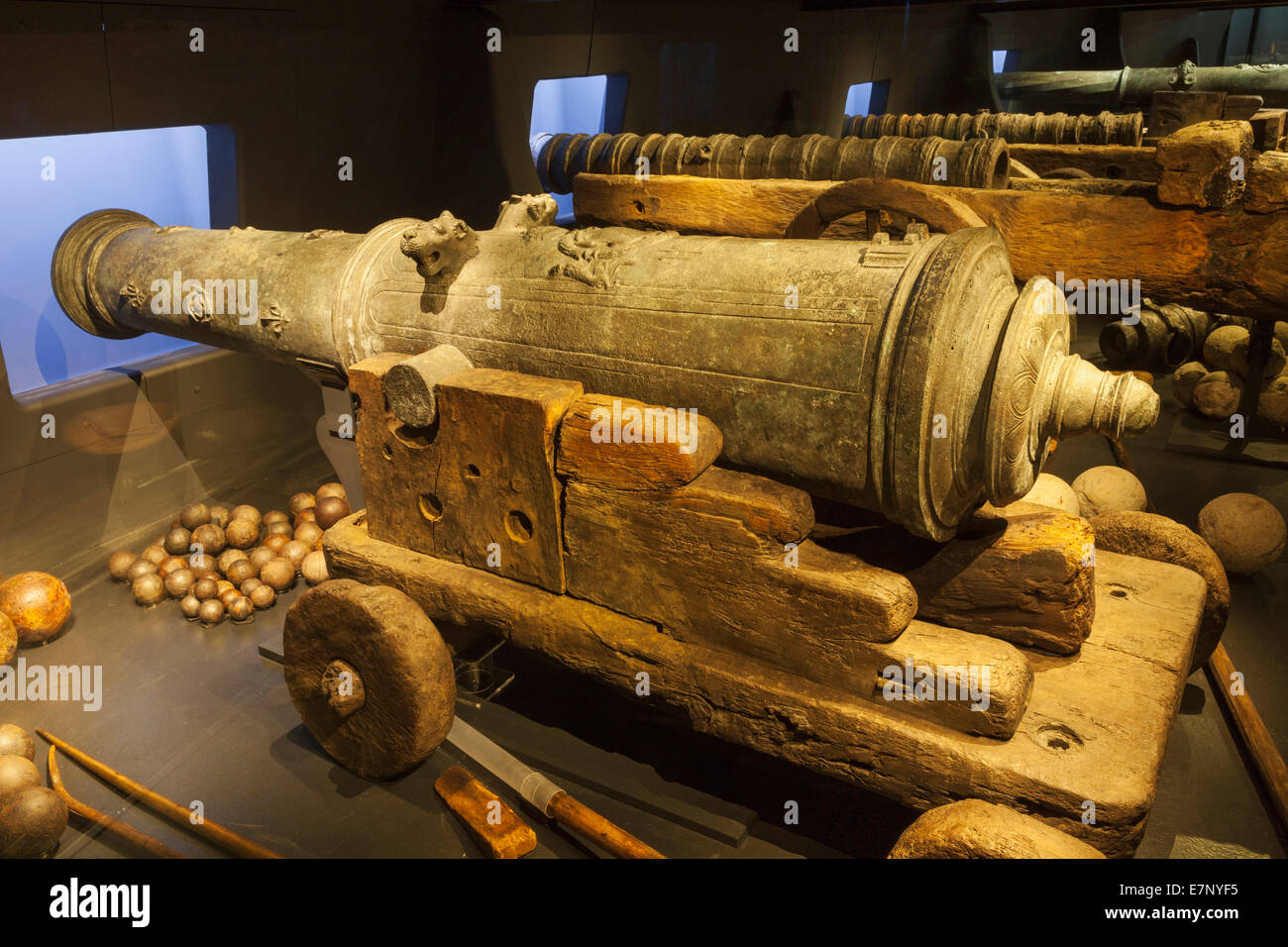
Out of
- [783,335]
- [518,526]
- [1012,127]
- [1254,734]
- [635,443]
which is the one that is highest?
[1012,127]

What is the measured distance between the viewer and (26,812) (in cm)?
291

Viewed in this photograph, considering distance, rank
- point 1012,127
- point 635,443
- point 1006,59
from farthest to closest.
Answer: point 1012,127 → point 1006,59 → point 635,443

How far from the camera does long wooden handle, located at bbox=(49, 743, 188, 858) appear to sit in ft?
9.87

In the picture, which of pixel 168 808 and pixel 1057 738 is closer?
pixel 1057 738

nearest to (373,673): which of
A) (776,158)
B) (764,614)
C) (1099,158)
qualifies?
(764,614)

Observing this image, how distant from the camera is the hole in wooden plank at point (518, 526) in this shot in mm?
3258

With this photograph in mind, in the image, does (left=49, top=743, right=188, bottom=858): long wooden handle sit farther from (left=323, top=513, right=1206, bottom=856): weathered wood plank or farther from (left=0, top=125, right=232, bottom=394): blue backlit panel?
(left=0, top=125, right=232, bottom=394): blue backlit panel

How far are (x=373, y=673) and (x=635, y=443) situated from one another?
1176mm

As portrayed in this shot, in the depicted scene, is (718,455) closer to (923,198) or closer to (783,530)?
(783,530)

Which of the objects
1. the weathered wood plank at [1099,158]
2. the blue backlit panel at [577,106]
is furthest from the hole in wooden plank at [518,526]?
the weathered wood plank at [1099,158]

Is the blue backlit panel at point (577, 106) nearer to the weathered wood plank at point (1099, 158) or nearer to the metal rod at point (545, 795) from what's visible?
the weathered wood plank at point (1099, 158)

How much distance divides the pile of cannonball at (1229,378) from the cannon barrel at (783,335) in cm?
444

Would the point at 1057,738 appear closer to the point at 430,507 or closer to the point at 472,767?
the point at 472,767
